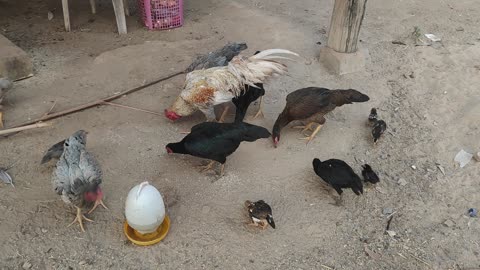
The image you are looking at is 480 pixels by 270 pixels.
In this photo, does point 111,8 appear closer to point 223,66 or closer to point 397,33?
point 223,66

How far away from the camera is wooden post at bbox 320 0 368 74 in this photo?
16.6 feet

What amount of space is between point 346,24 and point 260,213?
2871 millimetres

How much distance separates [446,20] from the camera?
6430mm

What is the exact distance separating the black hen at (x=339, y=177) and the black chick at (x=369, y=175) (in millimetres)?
173

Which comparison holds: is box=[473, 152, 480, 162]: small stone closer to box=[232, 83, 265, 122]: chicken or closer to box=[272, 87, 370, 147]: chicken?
box=[272, 87, 370, 147]: chicken

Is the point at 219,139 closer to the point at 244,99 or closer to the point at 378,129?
the point at 244,99

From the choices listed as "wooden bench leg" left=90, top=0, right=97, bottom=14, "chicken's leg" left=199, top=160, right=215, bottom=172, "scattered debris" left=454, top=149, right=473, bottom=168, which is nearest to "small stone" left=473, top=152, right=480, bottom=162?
"scattered debris" left=454, top=149, right=473, bottom=168

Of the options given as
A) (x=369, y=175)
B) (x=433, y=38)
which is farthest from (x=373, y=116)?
(x=433, y=38)

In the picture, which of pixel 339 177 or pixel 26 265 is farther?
pixel 339 177

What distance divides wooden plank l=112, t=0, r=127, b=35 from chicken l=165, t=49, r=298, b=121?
221 centimetres

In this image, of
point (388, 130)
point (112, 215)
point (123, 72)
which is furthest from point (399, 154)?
point (123, 72)

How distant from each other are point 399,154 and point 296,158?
3.31 feet

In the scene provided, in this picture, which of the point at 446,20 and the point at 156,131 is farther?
the point at 446,20

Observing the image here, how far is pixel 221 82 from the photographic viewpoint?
4.17 metres
